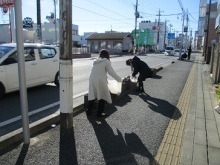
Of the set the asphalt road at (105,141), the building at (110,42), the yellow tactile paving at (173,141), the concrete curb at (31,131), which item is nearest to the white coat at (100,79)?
the asphalt road at (105,141)

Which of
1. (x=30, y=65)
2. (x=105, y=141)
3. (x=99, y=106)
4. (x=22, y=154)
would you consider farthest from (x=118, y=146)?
(x=30, y=65)

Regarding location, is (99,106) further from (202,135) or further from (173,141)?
(202,135)

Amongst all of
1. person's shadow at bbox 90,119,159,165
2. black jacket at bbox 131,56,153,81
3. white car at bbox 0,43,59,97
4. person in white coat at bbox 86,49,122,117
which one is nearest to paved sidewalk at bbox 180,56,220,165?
person's shadow at bbox 90,119,159,165

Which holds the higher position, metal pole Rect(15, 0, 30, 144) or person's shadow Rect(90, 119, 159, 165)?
metal pole Rect(15, 0, 30, 144)

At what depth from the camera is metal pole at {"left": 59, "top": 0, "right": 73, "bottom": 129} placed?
14.4 ft

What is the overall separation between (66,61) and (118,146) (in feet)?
5.79

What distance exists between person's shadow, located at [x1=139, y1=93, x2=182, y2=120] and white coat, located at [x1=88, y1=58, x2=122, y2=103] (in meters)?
1.73

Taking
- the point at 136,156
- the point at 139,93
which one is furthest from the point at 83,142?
the point at 139,93

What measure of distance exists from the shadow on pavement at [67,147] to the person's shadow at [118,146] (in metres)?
0.46

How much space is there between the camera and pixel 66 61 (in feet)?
14.8

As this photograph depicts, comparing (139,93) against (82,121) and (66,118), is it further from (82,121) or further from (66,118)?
(66,118)

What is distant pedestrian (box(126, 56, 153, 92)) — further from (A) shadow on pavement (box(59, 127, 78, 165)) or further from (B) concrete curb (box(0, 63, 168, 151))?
(A) shadow on pavement (box(59, 127, 78, 165))

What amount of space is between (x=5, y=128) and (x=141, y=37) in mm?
75276

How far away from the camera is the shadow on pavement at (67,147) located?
3.62 metres
